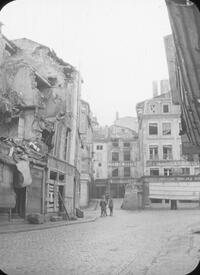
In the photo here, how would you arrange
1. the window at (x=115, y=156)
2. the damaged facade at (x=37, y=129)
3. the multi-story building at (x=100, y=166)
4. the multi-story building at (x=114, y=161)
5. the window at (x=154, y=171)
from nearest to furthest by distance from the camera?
the damaged facade at (x=37, y=129) < the window at (x=154, y=171) < the multi-story building at (x=114, y=161) < the multi-story building at (x=100, y=166) < the window at (x=115, y=156)

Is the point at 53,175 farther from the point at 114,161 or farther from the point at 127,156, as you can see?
the point at 127,156

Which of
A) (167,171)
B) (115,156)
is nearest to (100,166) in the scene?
(115,156)

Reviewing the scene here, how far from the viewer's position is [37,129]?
2247 cm

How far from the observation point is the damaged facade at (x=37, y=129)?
17438 mm

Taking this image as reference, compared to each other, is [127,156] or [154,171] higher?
[127,156]

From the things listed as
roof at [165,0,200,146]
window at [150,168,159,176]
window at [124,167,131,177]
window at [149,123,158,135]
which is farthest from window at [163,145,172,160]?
roof at [165,0,200,146]

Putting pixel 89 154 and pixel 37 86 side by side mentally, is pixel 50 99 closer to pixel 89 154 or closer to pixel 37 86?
pixel 37 86

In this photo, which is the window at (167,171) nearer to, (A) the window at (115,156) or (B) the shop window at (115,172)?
(B) the shop window at (115,172)

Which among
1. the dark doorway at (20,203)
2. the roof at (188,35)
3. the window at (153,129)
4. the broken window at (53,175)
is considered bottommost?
the dark doorway at (20,203)

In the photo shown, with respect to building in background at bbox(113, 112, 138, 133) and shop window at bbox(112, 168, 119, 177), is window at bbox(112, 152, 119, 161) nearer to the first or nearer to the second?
shop window at bbox(112, 168, 119, 177)

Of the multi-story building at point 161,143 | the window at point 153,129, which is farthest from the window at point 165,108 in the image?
the window at point 153,129

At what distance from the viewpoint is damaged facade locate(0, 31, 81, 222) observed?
17.4 m

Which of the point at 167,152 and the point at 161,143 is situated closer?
the point at 167,152

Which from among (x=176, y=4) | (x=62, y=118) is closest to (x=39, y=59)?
→ (x=62, y=118)
